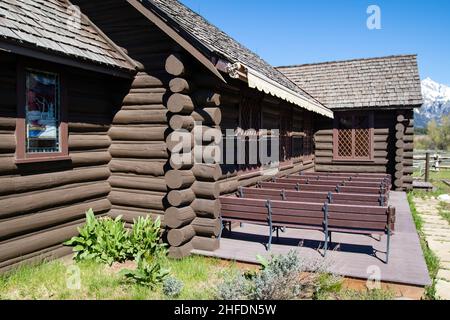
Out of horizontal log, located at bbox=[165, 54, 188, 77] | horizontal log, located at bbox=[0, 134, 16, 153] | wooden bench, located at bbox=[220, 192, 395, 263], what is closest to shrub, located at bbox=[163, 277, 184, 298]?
wooden bench, located at bbox=[220, 192, 395, 263]

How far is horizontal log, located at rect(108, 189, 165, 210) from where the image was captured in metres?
6.74

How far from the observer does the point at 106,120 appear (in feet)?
23.3

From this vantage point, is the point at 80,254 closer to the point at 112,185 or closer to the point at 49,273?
the point at 49,273

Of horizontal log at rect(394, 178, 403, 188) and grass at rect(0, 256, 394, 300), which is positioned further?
horizontal log at rect(394, 178, 403, 188)

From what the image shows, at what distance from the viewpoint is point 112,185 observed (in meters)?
7.16

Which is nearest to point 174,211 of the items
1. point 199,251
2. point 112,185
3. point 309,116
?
point 199,251

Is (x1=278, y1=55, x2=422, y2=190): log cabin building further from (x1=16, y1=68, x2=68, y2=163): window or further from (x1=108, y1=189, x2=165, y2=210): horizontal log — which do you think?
(x1=16, y1=68, x2=68, y2=163): window

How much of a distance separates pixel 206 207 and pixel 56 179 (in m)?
2.54

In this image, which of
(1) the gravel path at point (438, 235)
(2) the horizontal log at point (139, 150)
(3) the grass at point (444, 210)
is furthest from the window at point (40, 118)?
(3) the grass at point (444, 210)

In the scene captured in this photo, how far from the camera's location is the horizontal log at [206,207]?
6.50 metres

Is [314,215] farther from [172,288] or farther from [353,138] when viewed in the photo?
[353,138]

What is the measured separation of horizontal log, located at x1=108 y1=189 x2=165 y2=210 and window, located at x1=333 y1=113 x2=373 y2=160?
419 inches
